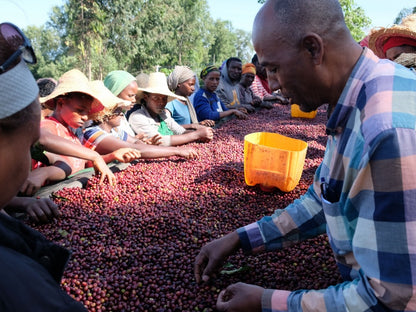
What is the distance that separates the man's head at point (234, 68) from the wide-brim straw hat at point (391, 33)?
438cm

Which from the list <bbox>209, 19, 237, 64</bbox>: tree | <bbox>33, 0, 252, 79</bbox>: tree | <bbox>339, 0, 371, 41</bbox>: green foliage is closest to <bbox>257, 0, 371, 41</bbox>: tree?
<bbox>339, 0, 371, 41</bbox>: green foliage

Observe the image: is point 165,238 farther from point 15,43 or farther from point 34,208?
point 15,43

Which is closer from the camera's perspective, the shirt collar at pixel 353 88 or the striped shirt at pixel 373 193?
the striped shirt at pixel 373 193

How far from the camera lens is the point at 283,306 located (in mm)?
979

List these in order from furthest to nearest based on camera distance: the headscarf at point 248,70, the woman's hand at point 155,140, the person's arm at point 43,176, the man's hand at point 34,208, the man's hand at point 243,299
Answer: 1. the headscarf at point 248,70
2. the woman's hand at point 155,140
3. the person's arm at point 43,176
4. the man's hand at point 34,208
5. the man's hand at point 243,299

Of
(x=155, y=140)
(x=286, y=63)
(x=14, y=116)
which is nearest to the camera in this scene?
(x=14, y=116)

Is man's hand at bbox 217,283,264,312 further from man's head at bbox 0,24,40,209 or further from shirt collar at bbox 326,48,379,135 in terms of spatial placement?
man's head at bbox 0,24,40,209

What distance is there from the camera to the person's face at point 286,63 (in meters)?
0.98

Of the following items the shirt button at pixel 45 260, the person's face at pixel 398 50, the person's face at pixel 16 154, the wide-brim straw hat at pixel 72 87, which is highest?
the person's face at pixel 398 50

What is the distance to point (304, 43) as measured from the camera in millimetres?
957

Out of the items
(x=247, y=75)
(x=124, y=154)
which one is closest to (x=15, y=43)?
(x=124, y=154)

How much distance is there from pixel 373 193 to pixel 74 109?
8.04ft

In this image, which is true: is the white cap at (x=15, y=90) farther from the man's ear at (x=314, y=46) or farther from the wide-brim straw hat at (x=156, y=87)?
the wide-brim straw hat at (x=156, y=87)

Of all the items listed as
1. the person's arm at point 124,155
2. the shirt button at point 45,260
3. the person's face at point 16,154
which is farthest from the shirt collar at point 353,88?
the person's arm at point 124,155
